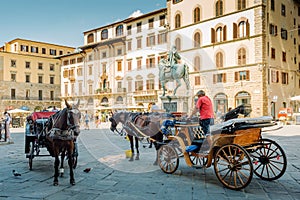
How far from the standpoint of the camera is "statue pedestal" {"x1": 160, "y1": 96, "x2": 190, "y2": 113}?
505 inches

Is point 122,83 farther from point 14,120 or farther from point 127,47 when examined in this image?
point 14,120

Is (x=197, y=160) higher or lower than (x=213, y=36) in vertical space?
lower

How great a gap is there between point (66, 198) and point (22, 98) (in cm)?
4820

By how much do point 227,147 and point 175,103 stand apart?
8102 millimetres

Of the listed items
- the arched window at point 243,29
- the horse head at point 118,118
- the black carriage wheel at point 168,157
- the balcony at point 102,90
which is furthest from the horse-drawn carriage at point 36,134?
the arched window at point 243,29

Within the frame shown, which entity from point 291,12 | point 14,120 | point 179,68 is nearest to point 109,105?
point 179,68

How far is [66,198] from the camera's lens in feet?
14.5

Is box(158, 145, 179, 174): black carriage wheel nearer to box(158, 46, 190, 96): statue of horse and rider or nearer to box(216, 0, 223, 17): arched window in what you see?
box(158, 46, 190, 96): statue of horse and rider

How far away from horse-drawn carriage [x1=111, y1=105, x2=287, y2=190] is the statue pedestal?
6149 millimetres

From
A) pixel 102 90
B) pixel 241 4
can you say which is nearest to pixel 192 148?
pixel 102 90

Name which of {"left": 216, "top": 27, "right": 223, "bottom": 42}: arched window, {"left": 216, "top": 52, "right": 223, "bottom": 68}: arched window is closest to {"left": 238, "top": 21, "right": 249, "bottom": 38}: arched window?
{"left": 216, "top": 27, "right": 223, "bottom": 42}: arched window

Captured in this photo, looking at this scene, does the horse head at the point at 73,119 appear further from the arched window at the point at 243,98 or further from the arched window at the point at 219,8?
the arched window at the point at 243,98

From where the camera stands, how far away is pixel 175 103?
12.9 metres

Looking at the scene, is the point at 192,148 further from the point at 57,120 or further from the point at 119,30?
the point at 119,30
